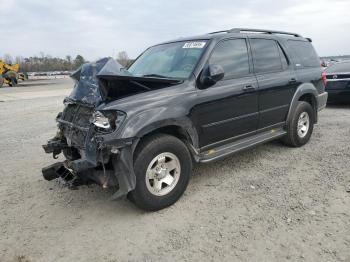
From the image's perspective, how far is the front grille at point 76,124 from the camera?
3.73 meters

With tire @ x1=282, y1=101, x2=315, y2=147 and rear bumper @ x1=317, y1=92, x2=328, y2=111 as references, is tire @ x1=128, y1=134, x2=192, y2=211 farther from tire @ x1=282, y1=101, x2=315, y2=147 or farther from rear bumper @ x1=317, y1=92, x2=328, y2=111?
rear bumper @ x1=317, y1=92, x2=328, y2=111

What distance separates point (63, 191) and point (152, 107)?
6.08ft

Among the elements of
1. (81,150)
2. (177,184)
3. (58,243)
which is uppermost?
(81,150)

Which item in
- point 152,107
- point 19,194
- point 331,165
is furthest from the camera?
point 331,165

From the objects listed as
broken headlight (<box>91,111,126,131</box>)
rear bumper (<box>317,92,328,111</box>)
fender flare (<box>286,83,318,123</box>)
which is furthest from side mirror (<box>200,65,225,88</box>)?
rear bumper (<box>317,92,328,111</box>)

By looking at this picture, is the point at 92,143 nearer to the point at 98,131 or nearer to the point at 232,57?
the point at 98,131

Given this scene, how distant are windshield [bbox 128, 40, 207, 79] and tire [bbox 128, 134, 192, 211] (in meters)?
0.97

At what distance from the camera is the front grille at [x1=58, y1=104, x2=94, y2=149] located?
12.2ft

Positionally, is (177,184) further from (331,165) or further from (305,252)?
(331,165)

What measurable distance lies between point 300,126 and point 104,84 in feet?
12.4

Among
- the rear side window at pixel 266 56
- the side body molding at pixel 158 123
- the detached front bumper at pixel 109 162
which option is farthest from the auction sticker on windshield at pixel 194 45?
the detached front bumper at pixel 109 162

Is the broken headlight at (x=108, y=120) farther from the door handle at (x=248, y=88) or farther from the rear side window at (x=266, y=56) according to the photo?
the rear side window at (x=266, y=56)

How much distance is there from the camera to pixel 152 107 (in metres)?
3.69

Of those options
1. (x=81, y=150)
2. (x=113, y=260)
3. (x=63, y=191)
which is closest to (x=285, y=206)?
(x=113, y=260)
